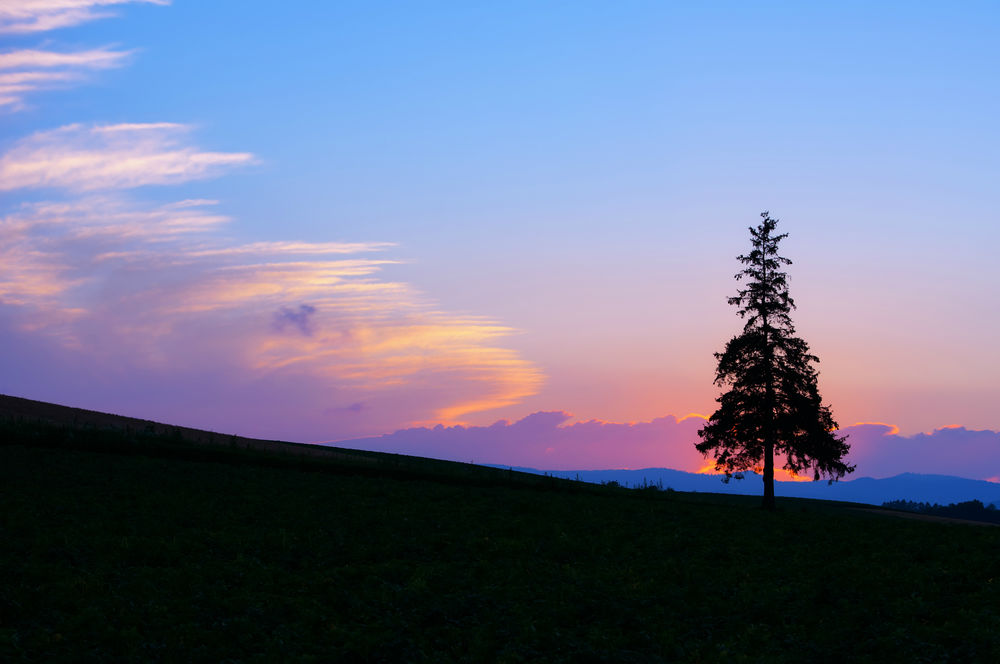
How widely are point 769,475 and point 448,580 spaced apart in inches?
1323

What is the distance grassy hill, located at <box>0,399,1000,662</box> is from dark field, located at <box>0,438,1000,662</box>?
0.08 meters

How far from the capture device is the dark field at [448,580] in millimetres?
19469

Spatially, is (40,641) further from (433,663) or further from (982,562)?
(982,562)

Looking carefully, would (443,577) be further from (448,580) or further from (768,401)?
(768,401)

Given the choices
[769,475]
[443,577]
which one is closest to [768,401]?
[769,475]

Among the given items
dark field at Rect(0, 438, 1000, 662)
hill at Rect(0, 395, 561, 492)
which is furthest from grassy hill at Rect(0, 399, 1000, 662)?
hill at Rect(0, 395, 561, 492)

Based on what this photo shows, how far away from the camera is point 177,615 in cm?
2036

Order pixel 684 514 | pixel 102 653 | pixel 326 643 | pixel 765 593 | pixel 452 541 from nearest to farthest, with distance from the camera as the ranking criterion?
pixel 102 653
pixel 326 643
pixel 765 593
pixel 452 541
pixel 684 514

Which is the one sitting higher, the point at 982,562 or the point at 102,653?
the point at 982,562

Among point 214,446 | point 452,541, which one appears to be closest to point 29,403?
point 214,446

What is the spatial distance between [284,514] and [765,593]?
18.1 m

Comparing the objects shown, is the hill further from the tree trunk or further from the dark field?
the tree trunk

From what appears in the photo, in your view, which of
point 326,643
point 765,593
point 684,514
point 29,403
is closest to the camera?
point 326,643

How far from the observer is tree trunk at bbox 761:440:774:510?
52625 millimetres
